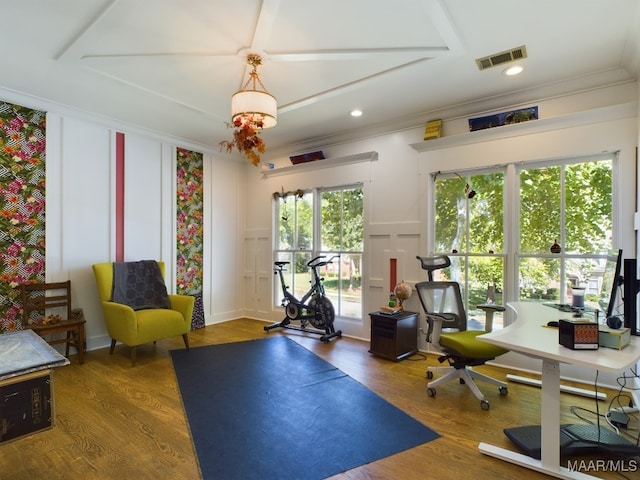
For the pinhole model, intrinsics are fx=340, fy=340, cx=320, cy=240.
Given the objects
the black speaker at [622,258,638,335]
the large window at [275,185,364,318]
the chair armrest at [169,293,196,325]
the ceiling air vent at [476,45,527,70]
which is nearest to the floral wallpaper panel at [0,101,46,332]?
the chair armrest at [169,293,196,325]

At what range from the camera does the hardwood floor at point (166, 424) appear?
73.5 inches

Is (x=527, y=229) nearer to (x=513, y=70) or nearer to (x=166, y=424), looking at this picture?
(x=513, y=70)

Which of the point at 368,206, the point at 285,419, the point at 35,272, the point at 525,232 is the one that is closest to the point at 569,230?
the point at 525,232

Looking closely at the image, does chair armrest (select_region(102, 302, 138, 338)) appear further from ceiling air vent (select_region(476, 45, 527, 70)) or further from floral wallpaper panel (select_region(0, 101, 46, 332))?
ceiling air vent (select_region(476, 45, 527, 70))

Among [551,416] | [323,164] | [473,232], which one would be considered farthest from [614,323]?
[323,164]

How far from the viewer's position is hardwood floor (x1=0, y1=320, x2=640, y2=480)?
6.13ft

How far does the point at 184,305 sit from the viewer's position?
13.2ft

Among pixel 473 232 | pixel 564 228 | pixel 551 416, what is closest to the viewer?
pixel 551 416

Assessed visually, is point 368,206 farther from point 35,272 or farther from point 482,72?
point 35,272

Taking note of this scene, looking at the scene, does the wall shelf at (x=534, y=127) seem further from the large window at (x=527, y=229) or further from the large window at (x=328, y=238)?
the large window at (x=328, y=238)

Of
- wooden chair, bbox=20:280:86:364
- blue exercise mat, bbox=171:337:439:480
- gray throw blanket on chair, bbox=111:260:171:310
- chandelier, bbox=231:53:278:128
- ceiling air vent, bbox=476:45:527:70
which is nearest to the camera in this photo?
blue exercise mat, bbox=171:337:439:480

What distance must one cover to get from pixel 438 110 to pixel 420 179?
30.8 inches

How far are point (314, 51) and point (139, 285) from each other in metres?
3.28

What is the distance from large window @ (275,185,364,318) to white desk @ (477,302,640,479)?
2.65 m
